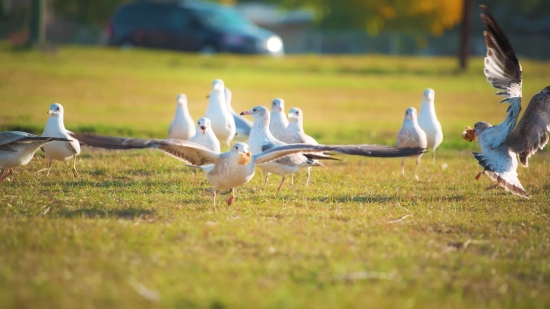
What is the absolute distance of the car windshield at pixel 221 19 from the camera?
32.1m

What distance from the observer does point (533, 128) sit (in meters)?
8.83

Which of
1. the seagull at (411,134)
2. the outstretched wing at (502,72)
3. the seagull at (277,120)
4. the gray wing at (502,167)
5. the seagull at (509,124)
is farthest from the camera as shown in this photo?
the seagull at (277,120)

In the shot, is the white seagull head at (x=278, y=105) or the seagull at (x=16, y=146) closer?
the seagull at (x=16, y=146)

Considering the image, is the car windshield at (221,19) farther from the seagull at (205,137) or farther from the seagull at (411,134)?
the seagull at (205,137)

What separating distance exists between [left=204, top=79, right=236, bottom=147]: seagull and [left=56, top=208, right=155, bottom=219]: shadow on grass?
13.1 feet

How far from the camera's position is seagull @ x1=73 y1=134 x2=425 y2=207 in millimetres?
7234

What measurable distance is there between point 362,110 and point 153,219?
1459 centimetres

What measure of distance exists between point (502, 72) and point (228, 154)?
3.55 metres

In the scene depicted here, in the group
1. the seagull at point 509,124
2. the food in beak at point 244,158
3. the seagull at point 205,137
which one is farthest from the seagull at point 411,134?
the food in beak at point 244,158

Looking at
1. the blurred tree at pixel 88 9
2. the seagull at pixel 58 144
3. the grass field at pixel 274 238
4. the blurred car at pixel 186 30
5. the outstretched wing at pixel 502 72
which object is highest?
the blurred tree at pixel 88 9

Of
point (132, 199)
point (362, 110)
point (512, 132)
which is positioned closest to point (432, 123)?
point (512, 132)

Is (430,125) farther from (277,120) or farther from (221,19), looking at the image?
(221,19)

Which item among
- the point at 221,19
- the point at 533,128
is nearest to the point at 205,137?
the point at 533,128

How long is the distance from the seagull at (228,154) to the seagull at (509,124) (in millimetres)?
1737
